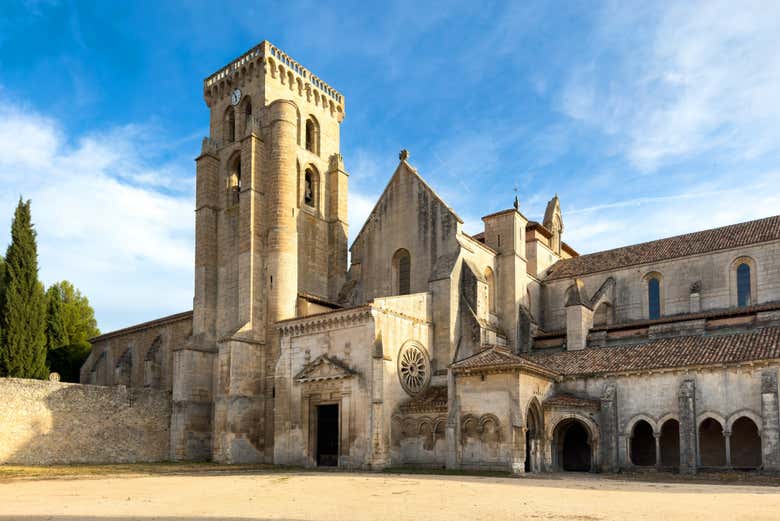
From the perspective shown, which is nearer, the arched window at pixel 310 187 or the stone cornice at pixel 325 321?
the stone cornice at pixel 325 321

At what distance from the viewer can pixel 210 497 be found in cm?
1848

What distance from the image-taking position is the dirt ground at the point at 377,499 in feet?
47.7

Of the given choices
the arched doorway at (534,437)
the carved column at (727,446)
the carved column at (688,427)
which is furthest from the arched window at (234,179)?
the carved column at (727,446)

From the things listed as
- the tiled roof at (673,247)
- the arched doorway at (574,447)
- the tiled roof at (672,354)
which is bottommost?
the arched doorway at (574,447)

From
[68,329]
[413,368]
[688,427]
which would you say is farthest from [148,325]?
[688,427]

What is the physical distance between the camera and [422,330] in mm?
34969

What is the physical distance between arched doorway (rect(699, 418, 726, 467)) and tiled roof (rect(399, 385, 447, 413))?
11153 millimetres

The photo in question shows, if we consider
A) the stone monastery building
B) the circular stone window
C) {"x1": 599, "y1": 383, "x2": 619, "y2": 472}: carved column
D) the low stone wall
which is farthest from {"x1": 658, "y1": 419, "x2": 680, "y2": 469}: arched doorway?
the low stone wall

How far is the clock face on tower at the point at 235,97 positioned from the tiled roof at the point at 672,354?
2495 centimetres

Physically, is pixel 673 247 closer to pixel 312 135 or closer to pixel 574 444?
pixel 574 444

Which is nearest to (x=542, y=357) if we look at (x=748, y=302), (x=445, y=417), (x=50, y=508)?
(x=445, y=417)

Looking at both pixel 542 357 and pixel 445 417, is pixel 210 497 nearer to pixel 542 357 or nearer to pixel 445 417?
pixel 445 417

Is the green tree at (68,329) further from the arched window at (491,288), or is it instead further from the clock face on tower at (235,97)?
the arched window at (491,288)

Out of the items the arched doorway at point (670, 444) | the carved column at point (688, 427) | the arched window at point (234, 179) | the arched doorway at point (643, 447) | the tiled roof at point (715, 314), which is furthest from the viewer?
the arched window at point (234, 179)
